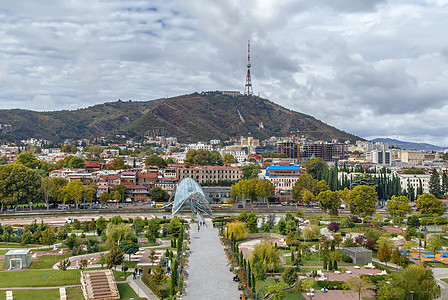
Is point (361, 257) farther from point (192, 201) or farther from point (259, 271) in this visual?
point (192, 201)

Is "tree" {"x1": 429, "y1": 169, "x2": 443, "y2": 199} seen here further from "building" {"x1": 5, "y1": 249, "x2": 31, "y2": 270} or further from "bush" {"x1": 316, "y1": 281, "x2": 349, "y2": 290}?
"building" {"x1": 5, "y1": 249, "x2": 31, "y2": 270}

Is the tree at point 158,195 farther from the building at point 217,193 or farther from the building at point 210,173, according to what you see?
the building at point 210,173

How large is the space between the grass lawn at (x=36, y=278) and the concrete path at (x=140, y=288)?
11.4 feet

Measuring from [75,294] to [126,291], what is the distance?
9.61 ft

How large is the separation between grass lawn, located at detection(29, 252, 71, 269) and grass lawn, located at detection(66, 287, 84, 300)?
6.58 m

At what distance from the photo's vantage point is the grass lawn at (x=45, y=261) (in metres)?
33.1

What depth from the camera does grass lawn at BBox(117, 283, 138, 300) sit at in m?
26.6

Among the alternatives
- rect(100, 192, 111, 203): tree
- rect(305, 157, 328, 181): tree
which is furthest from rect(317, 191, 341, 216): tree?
rect(100, 192, 111, 203): tree

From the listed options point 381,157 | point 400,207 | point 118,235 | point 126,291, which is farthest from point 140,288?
point 381,157

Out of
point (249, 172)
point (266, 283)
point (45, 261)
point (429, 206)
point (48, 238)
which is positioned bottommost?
point (266, 283)

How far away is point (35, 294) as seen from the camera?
2633cm

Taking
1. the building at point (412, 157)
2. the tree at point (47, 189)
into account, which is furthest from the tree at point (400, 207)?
the building at point (412, 157)

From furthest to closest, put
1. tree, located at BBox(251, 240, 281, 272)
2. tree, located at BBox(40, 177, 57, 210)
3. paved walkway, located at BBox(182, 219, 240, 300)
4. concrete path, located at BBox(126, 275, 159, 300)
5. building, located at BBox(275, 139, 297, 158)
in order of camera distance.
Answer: building, located at BBox(275, 139, 297, 158) < tree, located at BBox(40, 177, 57, 210) < tree, located at BBox(251, 240, 281, 272) < concrete path, located at BBox(126, 275, 159, 300) < paved walkway, located at BBox(182, 219, 240, 300)

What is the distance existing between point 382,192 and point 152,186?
4038cm
